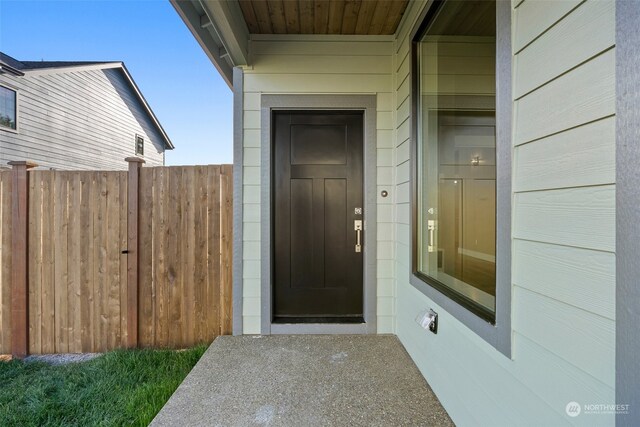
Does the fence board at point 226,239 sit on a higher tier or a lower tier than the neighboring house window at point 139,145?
lower

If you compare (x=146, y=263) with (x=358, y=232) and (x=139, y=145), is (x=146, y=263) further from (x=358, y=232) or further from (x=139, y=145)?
(x=139, y=145)

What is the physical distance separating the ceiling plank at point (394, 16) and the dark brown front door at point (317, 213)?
75cm

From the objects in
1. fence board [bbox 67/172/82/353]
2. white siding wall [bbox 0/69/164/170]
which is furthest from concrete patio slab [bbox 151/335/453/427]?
white siding wall [bbox 0/69/164/170]

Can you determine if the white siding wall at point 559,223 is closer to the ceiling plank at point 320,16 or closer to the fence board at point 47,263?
the ceiling plank at point 320,16

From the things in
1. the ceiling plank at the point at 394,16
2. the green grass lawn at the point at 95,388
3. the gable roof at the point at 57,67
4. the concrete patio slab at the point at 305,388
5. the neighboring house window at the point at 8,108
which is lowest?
the green grass lawn at the point at 95,388

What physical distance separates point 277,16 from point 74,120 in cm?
721

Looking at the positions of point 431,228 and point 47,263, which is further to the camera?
point 47,263

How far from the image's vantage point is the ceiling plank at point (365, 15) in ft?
7.62

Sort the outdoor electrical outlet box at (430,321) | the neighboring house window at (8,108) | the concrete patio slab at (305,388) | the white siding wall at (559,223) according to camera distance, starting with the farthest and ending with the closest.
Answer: the neighboring house window at (8,108) → the outdoor electrical outlet box at (430,321) → the concrete patio slab at (305,388) → the white siding wall at (559,223)

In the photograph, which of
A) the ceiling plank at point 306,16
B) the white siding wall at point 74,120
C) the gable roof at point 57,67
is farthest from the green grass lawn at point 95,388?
the gable roof at point 57,67

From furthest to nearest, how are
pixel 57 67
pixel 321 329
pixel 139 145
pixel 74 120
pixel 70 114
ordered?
1. pixel 139 145
2. pixel 74 120
3. pixel 70 114
4. pixel 57 67
5. pixel 321 329

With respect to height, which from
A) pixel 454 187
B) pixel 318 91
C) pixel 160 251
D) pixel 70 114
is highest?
pixel 70 114

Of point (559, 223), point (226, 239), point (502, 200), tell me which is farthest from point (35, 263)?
point (559, 223)

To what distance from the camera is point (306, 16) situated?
2.49 meters
